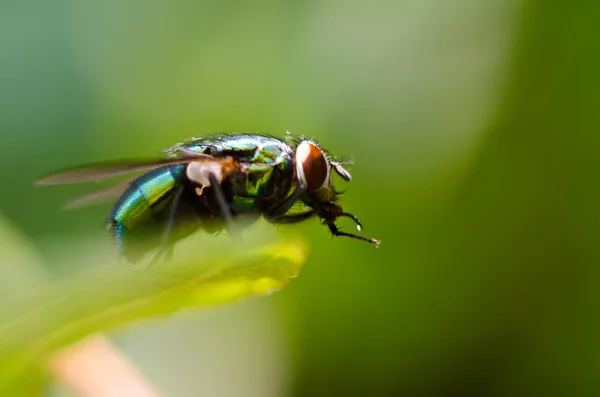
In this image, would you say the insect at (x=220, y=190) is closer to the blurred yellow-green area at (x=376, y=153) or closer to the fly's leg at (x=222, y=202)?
the fly's leg at (x=222, y=202)

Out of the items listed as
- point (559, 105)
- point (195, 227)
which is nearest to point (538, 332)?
point (559, 105)

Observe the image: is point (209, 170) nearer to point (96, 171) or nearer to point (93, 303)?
point (96, 171)

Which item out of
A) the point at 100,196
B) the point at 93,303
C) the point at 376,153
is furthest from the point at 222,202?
the point at 376,153

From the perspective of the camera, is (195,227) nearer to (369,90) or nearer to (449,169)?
(449,169)

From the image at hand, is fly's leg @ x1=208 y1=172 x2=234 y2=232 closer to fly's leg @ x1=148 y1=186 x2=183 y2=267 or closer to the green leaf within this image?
fly's leg @ x1=148 y1=186 x2=183 y2=267

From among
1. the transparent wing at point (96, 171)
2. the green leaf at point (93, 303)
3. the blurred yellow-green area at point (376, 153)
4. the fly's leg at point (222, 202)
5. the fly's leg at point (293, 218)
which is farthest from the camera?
the blurred yellow-green area at point (376, 153)

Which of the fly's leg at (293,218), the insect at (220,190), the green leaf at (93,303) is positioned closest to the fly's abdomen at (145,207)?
the insect at (220,190)

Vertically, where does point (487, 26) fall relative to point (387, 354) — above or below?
above
